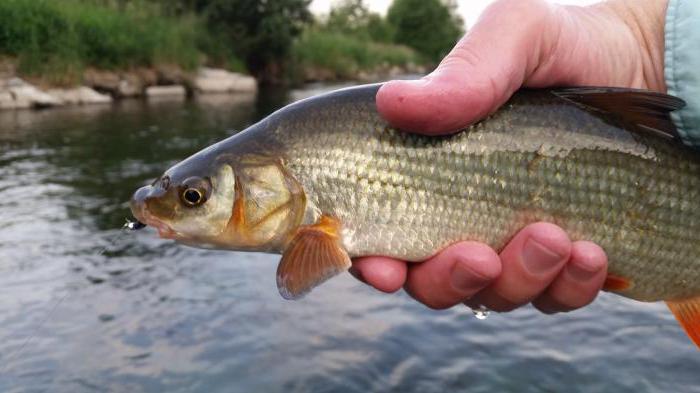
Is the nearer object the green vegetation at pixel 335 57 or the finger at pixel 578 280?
the finger at pixel 578 280

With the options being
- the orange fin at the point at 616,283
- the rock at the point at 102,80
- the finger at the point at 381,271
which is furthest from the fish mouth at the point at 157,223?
the rock at the point at 102,80

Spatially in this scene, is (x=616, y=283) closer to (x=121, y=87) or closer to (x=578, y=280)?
(x=578, y=280)

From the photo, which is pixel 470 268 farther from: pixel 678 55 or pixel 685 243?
pixel 678 55

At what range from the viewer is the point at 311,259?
2838mm

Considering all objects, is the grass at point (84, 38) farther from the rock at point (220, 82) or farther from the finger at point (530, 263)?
the finger at point (530, 263)

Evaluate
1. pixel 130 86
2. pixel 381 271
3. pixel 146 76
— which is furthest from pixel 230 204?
pixel 146 76

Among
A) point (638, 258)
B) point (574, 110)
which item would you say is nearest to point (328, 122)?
point (574, 110)

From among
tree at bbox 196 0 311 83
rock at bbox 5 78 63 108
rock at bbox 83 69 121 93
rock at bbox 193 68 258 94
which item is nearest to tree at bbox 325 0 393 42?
tree at bbox 196 0 311 83

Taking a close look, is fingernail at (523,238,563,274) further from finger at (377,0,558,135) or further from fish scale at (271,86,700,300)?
finger at (377,0,558,135)

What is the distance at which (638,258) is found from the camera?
9.73 ft

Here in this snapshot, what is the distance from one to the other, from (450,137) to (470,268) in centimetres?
59

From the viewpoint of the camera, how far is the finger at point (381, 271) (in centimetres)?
302

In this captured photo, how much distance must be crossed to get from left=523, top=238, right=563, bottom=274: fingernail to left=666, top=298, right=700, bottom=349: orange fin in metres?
0.66

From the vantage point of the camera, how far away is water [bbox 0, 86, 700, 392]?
18.9 ft
